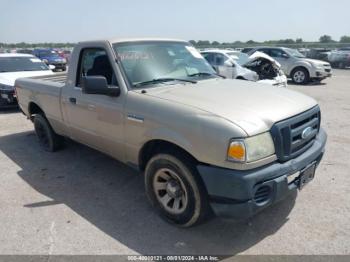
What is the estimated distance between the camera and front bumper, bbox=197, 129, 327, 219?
270cm

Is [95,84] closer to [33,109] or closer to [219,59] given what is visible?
[33,109]

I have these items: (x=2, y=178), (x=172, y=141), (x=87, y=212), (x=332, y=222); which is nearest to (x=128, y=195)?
(x=87, y=212)

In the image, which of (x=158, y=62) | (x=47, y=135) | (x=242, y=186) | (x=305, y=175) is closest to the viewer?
(x=242, y=186)

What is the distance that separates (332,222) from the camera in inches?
132

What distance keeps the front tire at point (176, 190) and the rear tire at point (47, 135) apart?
2823 mm

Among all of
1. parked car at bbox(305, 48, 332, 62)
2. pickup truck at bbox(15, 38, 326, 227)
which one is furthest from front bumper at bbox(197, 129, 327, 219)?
parked car at bbox(305, 48, 332, 62)

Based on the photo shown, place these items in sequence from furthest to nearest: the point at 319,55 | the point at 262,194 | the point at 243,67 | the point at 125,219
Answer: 1. the point at 319,55
2. the point at 243,67
3. the point at 125,219
4. the point at 262,194

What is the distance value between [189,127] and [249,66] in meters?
10.5

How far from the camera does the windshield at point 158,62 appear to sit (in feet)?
12.3

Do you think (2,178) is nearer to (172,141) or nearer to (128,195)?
(128,195)

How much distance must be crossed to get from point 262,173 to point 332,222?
48.6 inches

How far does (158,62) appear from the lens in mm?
3945

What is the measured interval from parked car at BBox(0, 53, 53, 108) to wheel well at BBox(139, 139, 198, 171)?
698 cm

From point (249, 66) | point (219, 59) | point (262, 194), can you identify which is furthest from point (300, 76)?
point (262, 194)
